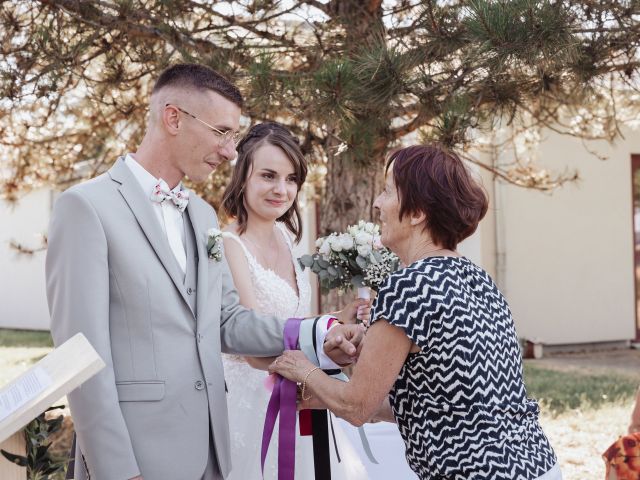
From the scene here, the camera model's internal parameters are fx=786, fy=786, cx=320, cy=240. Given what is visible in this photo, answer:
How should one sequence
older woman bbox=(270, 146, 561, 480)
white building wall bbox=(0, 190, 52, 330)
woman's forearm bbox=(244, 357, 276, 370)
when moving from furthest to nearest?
white building wall bbox=(0, 190, 52, 330), woman's forearm bbox=(244, 357, 276, 370), older woman bbox=(270, 146, 561, 480)

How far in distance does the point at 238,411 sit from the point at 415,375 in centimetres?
141

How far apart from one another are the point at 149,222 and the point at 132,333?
358 mm

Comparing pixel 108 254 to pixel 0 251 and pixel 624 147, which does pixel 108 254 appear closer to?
pixel 624 147

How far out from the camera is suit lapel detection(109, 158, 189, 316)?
244cm

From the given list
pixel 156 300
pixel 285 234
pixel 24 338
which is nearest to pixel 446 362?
pixel 156 300

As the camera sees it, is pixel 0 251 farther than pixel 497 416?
Yes

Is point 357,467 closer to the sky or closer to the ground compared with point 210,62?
closer to the ground

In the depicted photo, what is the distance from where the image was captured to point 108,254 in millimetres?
2348

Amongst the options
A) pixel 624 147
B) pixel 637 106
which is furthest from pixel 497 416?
pixel 624 147

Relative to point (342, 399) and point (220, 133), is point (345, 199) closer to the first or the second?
point (220, 133)

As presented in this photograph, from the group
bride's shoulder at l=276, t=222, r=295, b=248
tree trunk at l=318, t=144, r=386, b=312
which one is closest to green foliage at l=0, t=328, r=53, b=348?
tree trunk at l=318, t=144, r=386, b=312

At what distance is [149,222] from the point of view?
2.47 metres

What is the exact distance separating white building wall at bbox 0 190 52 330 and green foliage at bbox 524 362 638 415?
1239cm

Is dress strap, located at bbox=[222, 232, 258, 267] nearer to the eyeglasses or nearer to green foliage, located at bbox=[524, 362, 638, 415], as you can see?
the eyeglasses
